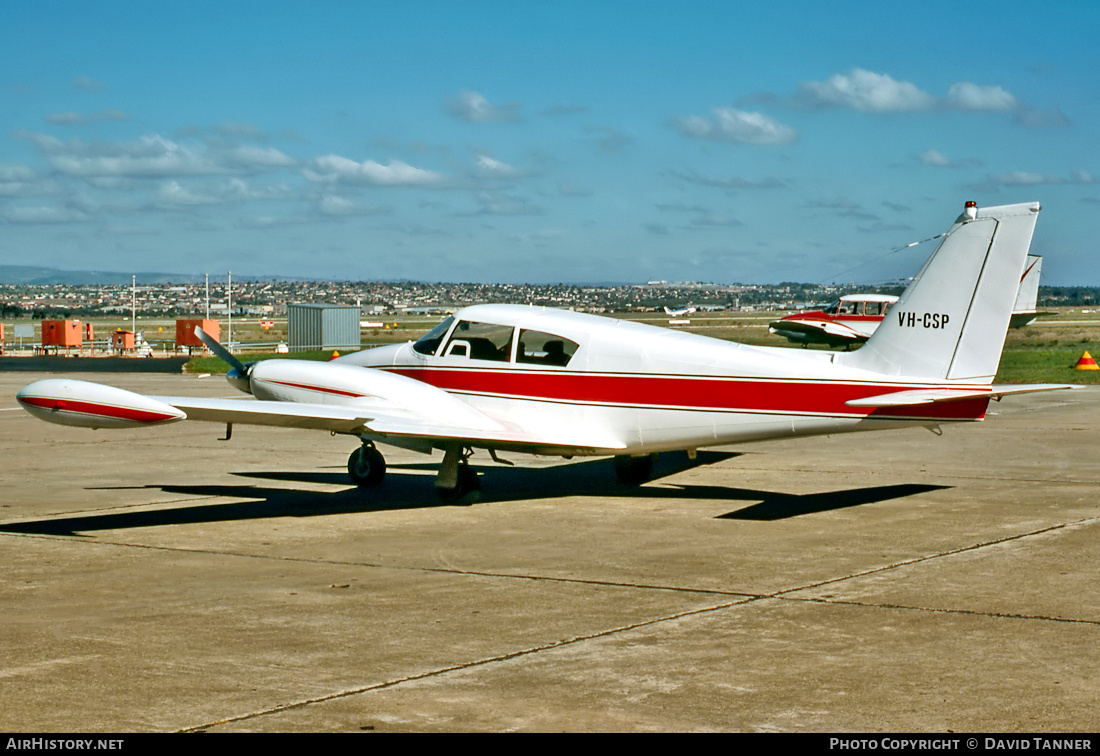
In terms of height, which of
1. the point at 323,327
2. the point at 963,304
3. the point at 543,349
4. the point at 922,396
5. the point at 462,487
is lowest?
the point at 462,487

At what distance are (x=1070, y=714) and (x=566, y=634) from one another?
3.32m

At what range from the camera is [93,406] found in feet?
38.4

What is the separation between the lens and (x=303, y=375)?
1488 centimetres

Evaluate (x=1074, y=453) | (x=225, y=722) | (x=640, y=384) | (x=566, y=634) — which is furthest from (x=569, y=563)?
(x=1074, y=453)

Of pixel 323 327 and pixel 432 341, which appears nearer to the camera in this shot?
pixel 432 341

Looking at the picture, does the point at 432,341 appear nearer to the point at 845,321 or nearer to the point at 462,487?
the point at 462,487

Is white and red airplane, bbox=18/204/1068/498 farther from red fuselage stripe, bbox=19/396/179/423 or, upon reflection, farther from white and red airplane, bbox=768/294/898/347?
white and red airplane, bbox=768/294/898/347

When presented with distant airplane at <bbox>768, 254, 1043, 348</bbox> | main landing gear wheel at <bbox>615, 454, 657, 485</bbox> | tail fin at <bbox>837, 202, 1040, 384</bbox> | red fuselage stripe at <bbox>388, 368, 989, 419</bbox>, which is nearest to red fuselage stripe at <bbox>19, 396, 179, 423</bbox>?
red fuselage stripe at <bbox>388, 368, 989, 419</bbox>

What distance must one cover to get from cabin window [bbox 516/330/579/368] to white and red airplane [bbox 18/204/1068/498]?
0.06 ft

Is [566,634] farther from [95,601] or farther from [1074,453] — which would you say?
[1074,453]

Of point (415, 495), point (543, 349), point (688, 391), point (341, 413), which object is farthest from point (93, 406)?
point (688, 391)

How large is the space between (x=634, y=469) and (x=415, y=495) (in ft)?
10.1

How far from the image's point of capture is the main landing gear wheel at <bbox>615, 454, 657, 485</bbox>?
16.3 m
